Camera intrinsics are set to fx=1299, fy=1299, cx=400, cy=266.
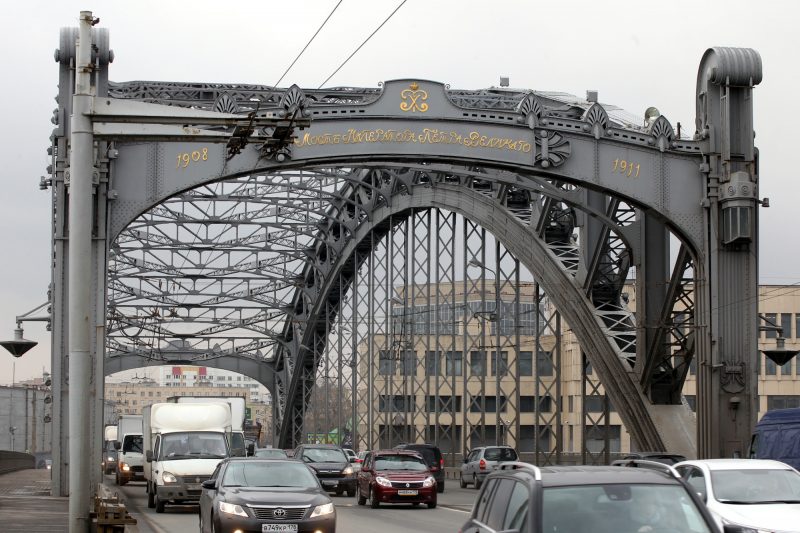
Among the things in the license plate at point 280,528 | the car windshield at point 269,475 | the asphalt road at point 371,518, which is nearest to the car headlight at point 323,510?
the license plate at point 280,528

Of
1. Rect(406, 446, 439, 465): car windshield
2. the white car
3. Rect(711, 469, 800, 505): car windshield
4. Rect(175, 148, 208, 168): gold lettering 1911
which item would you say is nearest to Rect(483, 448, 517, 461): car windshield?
Rect(406, 446, 439, 465): car windshield

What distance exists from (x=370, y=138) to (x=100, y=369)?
26.0ft

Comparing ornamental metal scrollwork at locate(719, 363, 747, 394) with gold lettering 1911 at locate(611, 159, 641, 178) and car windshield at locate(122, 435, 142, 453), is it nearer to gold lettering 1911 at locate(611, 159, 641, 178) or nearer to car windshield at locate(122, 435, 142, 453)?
gold lettering 1911 at locate(611, 159, 641, 178)

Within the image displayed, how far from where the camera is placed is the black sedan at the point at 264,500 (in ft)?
57.3

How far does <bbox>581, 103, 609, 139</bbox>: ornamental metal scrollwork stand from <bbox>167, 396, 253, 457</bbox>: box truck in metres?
11.4

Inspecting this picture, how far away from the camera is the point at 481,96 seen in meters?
41.5

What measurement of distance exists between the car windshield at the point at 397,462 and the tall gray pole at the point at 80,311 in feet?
50.0

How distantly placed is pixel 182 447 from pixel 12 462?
4046cm

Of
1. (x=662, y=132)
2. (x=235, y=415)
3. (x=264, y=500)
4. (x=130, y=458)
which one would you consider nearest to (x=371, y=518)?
(x=264, y=500)

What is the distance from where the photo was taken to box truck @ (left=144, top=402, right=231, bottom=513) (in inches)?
1125

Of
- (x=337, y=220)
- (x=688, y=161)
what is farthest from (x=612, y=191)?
(x=337, y=220)

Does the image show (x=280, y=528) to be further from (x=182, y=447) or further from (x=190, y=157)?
(x=190, y=157)

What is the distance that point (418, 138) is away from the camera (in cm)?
2992

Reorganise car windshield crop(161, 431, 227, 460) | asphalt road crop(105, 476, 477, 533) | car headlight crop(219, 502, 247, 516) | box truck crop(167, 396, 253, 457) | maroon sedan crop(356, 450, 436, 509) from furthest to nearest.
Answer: box truck crop(167, 396, 253, 457), maroon sedan crop(356, 450, 436, 509), car windshield crop(161, 431, 227, 460), asphalt road crop(105, 476, 477, 533), car headlight crop(219, 502, 247, 516)
